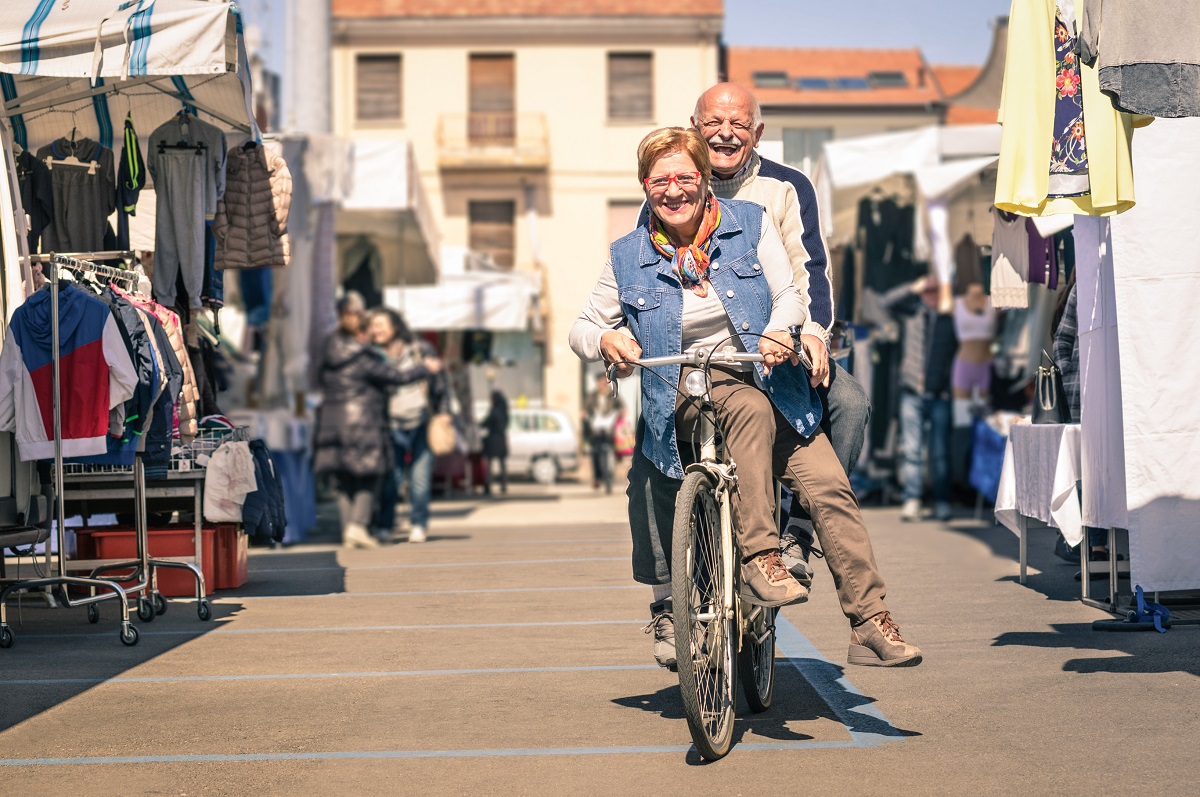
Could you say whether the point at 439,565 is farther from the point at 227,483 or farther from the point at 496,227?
the point at 496,227

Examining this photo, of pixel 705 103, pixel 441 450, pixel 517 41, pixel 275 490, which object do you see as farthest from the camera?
pixel 517 41

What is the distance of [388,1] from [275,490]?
3241cm

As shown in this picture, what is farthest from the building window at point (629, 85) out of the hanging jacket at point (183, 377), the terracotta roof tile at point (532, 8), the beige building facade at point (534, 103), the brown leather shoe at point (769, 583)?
the brown leather shoe at point (769, 583)

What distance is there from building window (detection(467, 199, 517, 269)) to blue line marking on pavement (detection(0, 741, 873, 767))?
35.5 metres

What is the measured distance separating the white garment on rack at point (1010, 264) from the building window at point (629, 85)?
29642mm

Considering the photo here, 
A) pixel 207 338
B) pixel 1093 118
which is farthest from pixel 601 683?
pixel 207 338

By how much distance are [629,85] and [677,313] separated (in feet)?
117

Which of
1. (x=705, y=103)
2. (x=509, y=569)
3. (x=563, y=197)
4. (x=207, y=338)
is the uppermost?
(x=563, y=197)

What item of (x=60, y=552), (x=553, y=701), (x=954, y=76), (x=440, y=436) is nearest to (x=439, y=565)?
(x=440, y=436)

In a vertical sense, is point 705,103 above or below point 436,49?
below

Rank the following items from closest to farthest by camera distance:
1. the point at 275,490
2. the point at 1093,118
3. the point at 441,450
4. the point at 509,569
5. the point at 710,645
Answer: the point at 710,645 → the point at 1093,118 → the point at 275,490 → the point at 509,569 → the point at 441,450

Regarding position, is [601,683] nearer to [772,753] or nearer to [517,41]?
[772,753]

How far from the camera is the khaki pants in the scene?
4.89m

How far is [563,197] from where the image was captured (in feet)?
131
